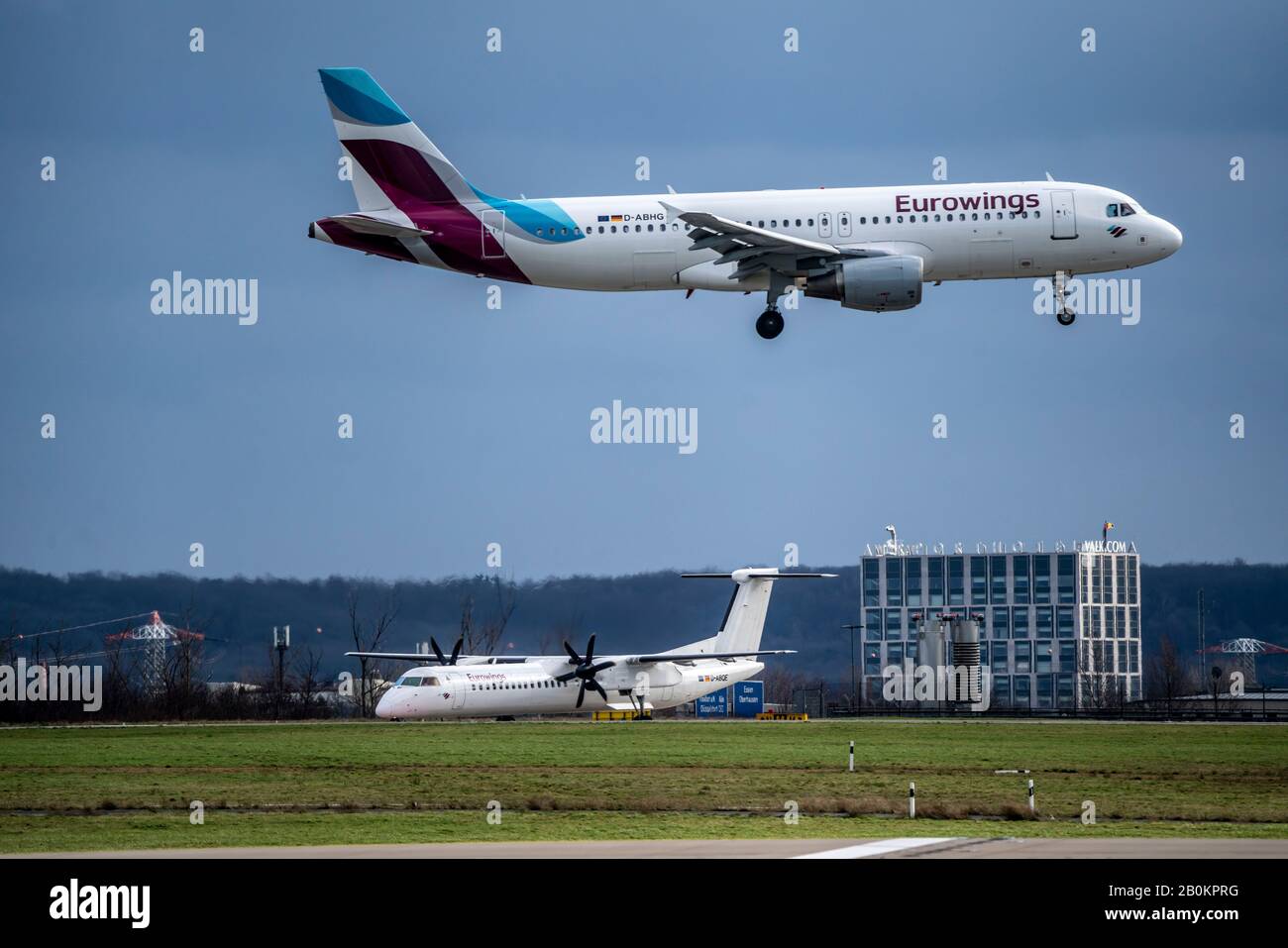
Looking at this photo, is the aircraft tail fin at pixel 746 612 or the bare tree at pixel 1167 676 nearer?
the aircraft tail fin at pixel 746 612

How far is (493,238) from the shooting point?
46.9m

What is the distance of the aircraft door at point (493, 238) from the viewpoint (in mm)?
46906

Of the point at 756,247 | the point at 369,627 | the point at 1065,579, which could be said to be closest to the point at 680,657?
the point at 369,627

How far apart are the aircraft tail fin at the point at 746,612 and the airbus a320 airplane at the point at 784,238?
5181cm

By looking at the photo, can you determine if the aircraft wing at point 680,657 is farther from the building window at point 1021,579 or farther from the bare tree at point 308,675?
the building window at point 1021,579

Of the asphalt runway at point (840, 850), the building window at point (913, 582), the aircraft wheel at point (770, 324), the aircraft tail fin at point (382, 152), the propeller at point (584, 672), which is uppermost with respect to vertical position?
the aircraft tail fin at point (382, 152)

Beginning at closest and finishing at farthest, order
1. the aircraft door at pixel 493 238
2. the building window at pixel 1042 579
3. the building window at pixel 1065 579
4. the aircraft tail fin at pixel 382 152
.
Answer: the aircraft door at pixel 493 238
the aircraft tail fin at pixel 382 152
the building window at pixel 1065 579
the building window at pixel 1042 579

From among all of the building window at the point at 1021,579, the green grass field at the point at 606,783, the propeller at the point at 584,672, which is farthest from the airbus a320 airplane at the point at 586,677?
the building window at the point at 1021,579

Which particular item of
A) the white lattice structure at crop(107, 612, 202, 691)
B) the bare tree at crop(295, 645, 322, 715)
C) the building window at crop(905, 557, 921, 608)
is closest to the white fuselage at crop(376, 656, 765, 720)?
the bare tree at crop(295, 645, 322, 715)

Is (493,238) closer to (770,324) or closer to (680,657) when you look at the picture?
(770,324)

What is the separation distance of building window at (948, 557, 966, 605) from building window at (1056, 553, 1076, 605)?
980cm

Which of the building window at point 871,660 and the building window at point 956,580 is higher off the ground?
the building window at point 956,580

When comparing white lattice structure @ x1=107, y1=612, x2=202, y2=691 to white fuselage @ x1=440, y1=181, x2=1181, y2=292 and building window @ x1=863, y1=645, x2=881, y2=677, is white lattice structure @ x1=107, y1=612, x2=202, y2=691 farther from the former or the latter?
building window @ x1=863, y1=645, x2=881, y2=677

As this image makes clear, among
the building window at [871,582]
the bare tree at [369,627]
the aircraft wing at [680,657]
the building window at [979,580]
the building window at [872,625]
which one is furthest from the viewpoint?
the building window at [871,582]
